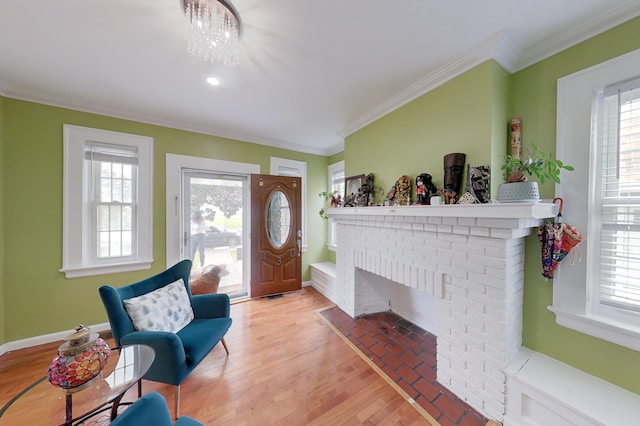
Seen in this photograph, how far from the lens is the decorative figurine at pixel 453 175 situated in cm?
A: 170

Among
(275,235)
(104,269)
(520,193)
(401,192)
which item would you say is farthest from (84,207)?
(520,193)

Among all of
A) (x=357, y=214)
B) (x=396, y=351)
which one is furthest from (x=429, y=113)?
(x=396, y=351)

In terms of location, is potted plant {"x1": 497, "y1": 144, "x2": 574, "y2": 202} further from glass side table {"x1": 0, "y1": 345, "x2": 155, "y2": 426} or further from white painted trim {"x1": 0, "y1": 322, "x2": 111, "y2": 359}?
white painted trim {"x1": 0, "y1": 322, "x2": 111, "y2": 359}

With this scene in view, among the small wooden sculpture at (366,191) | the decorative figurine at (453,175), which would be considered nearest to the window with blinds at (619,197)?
the decorative figurine at (453,175)

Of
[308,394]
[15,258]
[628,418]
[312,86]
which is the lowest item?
[308,394]

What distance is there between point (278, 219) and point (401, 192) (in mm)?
2184

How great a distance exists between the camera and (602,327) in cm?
134

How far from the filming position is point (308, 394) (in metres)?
1.64

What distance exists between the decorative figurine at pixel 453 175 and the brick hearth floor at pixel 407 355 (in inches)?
57.8

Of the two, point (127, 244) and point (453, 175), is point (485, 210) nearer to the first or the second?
point (453, 175)

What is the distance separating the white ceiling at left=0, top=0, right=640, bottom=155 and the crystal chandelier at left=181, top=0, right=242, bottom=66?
0.21 feet

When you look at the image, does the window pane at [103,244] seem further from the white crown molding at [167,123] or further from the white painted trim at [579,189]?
the white painted trim at [579,189]

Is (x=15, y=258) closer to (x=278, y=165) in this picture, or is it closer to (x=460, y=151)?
(x=278, y=165)

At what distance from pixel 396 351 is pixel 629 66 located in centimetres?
260
